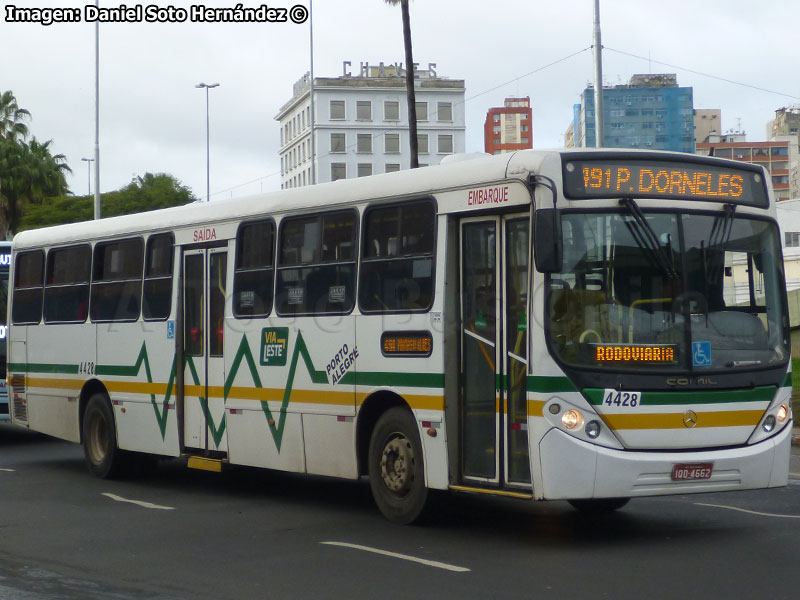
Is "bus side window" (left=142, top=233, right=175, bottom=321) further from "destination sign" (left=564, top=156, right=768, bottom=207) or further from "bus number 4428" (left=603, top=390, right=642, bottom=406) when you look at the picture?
"bus number 4428" (left=603, top=390, right=642, bottom=406)

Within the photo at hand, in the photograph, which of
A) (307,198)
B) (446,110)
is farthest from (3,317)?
(446,110)

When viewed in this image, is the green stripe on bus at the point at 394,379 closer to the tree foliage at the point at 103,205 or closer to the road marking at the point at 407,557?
the road marking at the point at 407,557

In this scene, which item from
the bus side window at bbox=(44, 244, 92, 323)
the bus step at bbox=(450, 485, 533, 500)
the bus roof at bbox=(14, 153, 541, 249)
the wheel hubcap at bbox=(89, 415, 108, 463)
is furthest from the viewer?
the bus side window at bbox=(44, 244, 92, 323)

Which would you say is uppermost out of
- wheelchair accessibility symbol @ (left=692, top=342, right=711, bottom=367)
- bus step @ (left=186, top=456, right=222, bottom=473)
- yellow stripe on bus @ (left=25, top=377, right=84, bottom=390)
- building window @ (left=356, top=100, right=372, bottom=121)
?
building window @ (left=356, top=100, right=372, bottom=121)

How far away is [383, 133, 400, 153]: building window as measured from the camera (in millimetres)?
125625

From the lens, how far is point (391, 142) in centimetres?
12612

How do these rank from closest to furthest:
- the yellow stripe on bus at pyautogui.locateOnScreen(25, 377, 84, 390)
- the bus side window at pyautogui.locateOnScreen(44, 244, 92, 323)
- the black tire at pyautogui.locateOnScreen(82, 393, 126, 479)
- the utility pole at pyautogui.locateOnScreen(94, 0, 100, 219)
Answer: the black tire at pyautogui.locateOnScreen(82, 393, 126, 479), the yellow stripe on bus at pyautogui.locateOnScreen(25, 377, 84, 390), the bus side window at pyautogui.locateOnScreen(44, 244, 92, 323), the utility pole at pyautogui.locateOnScreen(94, 0, 100, 219)

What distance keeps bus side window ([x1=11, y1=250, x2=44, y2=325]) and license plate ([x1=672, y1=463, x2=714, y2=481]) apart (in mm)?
10093

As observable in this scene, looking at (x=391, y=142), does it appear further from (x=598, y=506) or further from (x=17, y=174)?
(x=598, y=506)

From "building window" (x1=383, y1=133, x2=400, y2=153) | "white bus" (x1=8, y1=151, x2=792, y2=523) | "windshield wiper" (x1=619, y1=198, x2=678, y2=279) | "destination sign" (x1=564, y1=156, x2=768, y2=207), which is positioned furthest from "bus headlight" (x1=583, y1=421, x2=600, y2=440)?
"building window" (x1=383, y1=133, x2=400, y2=153)

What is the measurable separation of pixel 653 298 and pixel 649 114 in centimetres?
17507

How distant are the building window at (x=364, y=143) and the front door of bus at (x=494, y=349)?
11624cm

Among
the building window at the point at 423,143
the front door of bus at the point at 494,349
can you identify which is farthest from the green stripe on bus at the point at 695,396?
the building window at the point at 423,143

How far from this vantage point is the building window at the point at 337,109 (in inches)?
4985
